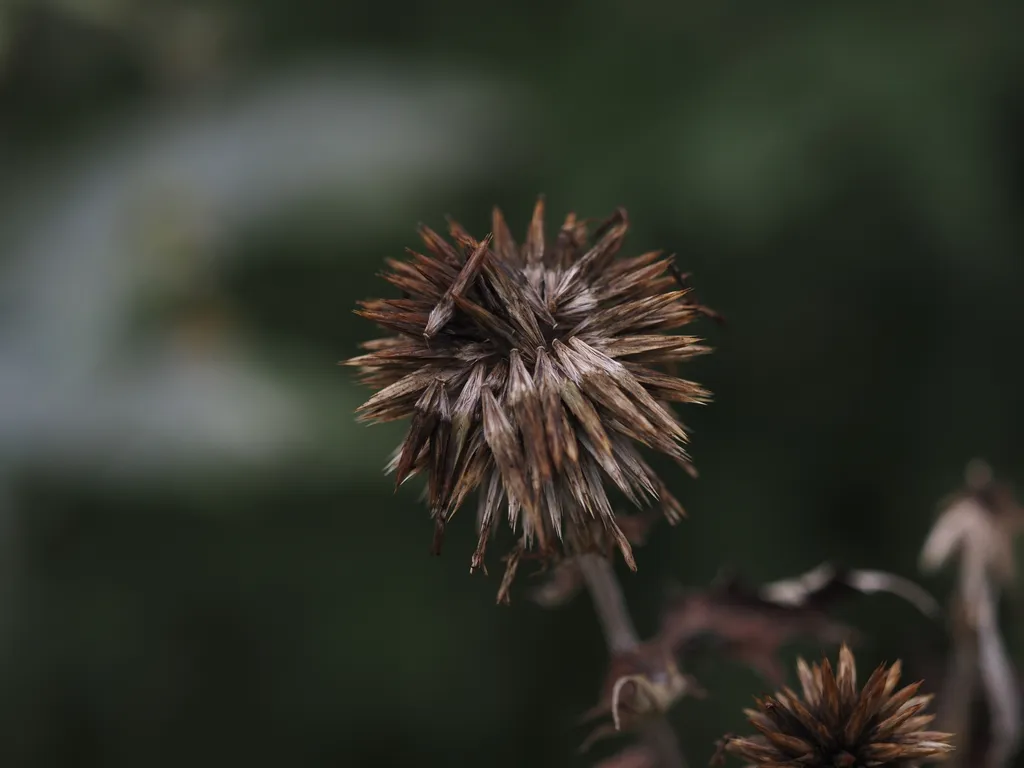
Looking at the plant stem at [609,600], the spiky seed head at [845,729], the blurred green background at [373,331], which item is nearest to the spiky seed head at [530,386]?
the plant stem at [609,600]

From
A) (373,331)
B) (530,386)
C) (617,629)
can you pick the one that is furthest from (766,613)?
(373,331)

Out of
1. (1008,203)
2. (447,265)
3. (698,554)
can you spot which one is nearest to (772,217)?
(1008,203)

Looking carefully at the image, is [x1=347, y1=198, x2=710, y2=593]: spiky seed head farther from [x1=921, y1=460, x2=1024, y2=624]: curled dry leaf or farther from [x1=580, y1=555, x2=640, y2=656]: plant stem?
[x1=921, y1=460, x2=1024, y2=624]: curled dry leaf

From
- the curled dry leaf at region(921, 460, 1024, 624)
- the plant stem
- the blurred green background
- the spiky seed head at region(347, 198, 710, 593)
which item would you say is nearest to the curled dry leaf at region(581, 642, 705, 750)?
the plant stem

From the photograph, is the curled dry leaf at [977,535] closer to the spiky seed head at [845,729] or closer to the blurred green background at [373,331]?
the spiky seed head at [845,729]

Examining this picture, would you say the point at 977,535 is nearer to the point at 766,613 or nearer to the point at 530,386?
the point at 766,613
